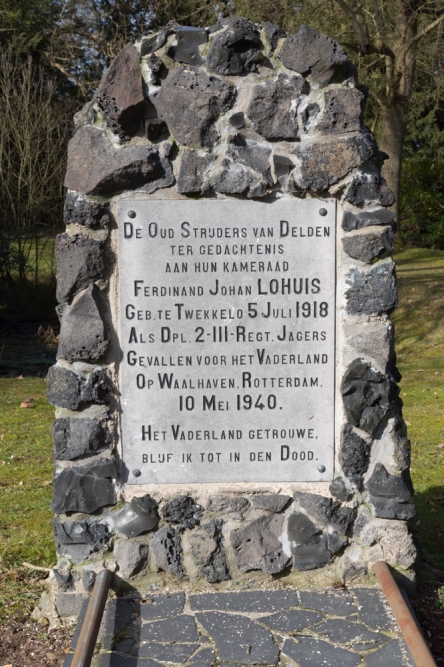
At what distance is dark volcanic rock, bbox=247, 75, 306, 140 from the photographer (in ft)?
11.2

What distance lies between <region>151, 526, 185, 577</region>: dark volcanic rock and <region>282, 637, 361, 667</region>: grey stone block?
705 millimetres

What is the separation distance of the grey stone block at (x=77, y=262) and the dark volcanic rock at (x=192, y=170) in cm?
50

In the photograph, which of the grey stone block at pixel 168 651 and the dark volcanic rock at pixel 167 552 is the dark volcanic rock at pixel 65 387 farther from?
the grey stone block at pixel 168 651

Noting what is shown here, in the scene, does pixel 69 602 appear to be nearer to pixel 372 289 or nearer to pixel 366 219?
pixel 372 289

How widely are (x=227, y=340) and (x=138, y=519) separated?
1002mm

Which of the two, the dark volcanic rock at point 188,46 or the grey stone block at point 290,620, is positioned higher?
the dark volcanic rock at point 188,46

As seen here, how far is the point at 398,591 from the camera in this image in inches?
129

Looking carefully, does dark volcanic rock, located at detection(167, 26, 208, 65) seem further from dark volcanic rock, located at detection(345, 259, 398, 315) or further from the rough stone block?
the rough stone block

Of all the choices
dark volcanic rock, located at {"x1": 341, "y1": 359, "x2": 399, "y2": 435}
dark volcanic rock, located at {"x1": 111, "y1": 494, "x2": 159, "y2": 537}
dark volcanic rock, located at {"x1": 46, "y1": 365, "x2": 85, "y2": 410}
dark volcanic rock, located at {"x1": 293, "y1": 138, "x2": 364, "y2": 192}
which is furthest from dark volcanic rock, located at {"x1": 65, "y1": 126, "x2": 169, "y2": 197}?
dark volcanic rock, located at {"x1": 111, "y1": 494, "x2": 159, "y2": 537}

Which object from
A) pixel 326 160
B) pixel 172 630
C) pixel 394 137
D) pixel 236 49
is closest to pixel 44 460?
pixel 172 630

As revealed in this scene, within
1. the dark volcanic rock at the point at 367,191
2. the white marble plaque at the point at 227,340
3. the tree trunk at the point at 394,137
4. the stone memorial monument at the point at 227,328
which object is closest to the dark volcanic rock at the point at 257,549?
the stone memorial monument at the point at 227,328

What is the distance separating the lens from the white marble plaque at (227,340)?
11.5ft

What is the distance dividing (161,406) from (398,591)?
4.64ft

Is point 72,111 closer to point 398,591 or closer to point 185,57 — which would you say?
point 185,57
